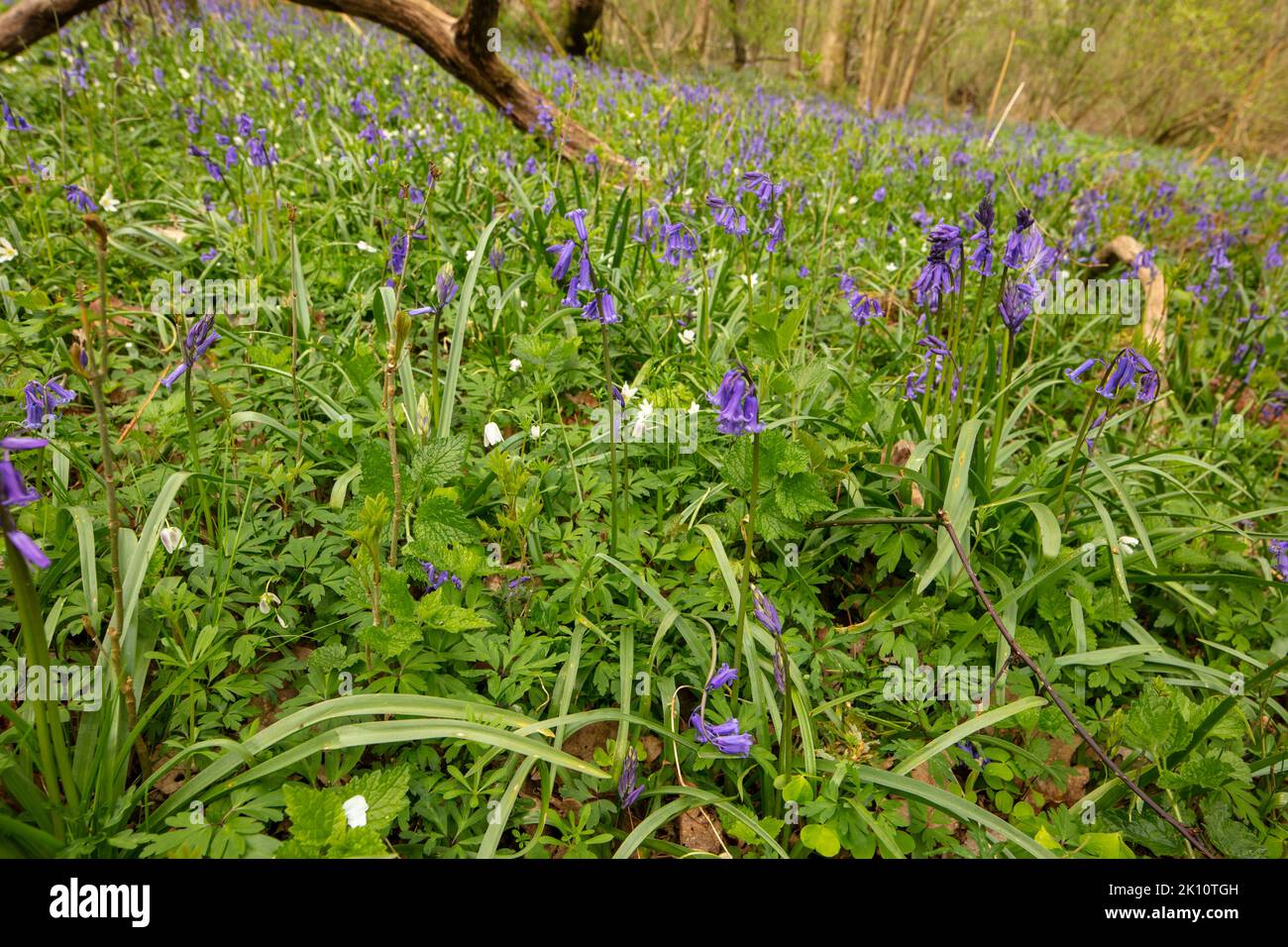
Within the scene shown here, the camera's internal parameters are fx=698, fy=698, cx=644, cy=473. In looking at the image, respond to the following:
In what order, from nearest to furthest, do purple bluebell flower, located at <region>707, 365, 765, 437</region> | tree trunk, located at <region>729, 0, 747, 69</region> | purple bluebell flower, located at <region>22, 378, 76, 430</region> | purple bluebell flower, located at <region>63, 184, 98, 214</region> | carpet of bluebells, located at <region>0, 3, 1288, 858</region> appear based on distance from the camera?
purple bluebell flower, located at <region>707, 365, 765, 437</region>
carpet of bluebells, located at <region>0, 3, 1288, 858</region>
purple bluebell flower, located at <region>22, 378, 76, 430</region>
purple bluebell flower, located at <region>63, 184, 98, 214</region>
tree trunk, located at <region>729, 0, 747, 69</region>

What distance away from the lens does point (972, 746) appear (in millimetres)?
1865

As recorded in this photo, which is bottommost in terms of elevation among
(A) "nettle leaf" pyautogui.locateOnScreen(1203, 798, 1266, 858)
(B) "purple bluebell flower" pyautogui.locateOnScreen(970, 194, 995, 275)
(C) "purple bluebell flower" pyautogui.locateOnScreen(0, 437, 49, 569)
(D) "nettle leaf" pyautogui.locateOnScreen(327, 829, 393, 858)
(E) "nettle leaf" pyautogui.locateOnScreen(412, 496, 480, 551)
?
(A) "nettle leaf" pyautogui.locateOnScreen(1203, 798, 1266, 858)

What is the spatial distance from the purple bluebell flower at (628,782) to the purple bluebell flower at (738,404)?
0.79 metres

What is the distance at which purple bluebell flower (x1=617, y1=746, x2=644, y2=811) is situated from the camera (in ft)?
5.28

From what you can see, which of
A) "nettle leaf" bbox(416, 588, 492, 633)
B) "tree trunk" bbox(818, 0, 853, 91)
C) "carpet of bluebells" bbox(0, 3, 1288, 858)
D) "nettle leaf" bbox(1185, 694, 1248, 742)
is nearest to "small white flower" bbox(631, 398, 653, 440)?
"carpet of bluebells" bbox(0, 3, 1288, 858)

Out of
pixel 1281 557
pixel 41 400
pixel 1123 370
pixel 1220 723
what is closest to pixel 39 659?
pixel 41 400

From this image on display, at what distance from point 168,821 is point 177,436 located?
145cm

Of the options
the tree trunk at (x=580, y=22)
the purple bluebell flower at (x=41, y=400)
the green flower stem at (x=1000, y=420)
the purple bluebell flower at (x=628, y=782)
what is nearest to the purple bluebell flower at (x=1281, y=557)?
the green flower stem at (x=1000, y=420)

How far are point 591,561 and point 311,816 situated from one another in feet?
2.91

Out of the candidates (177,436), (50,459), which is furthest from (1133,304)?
(50,459)

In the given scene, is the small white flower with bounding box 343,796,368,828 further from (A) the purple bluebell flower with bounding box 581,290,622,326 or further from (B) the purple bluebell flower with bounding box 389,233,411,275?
(B) the purple bluebell flower with bounding box 389,233,411,275

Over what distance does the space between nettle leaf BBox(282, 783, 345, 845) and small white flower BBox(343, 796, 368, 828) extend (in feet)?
0.05

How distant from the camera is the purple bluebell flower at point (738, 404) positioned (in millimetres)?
1438
